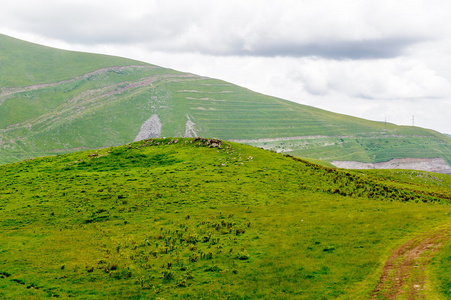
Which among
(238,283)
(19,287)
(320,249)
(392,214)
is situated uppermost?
(392,214)

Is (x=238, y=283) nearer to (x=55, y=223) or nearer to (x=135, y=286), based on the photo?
(x=135, y=286)

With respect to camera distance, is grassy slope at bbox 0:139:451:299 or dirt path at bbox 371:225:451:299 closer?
dirt path at bbox 371:225:451:299

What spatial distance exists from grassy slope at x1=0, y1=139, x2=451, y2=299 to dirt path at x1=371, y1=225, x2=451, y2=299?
1.08m

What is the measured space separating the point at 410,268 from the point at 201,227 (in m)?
23.5

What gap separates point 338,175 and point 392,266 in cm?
3837

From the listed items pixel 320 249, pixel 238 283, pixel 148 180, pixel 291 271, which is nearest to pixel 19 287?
pixel 238 283

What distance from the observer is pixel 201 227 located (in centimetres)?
4134

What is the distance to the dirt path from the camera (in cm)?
2156

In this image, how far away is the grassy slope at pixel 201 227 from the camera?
27359 millimetres

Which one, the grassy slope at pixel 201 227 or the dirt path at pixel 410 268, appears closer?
the dirt path at pixel 410 268

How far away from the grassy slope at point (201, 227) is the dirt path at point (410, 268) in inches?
42.4

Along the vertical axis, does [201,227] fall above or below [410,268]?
below

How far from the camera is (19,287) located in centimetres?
2816

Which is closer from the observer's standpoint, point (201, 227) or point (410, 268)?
point (410, 268)
